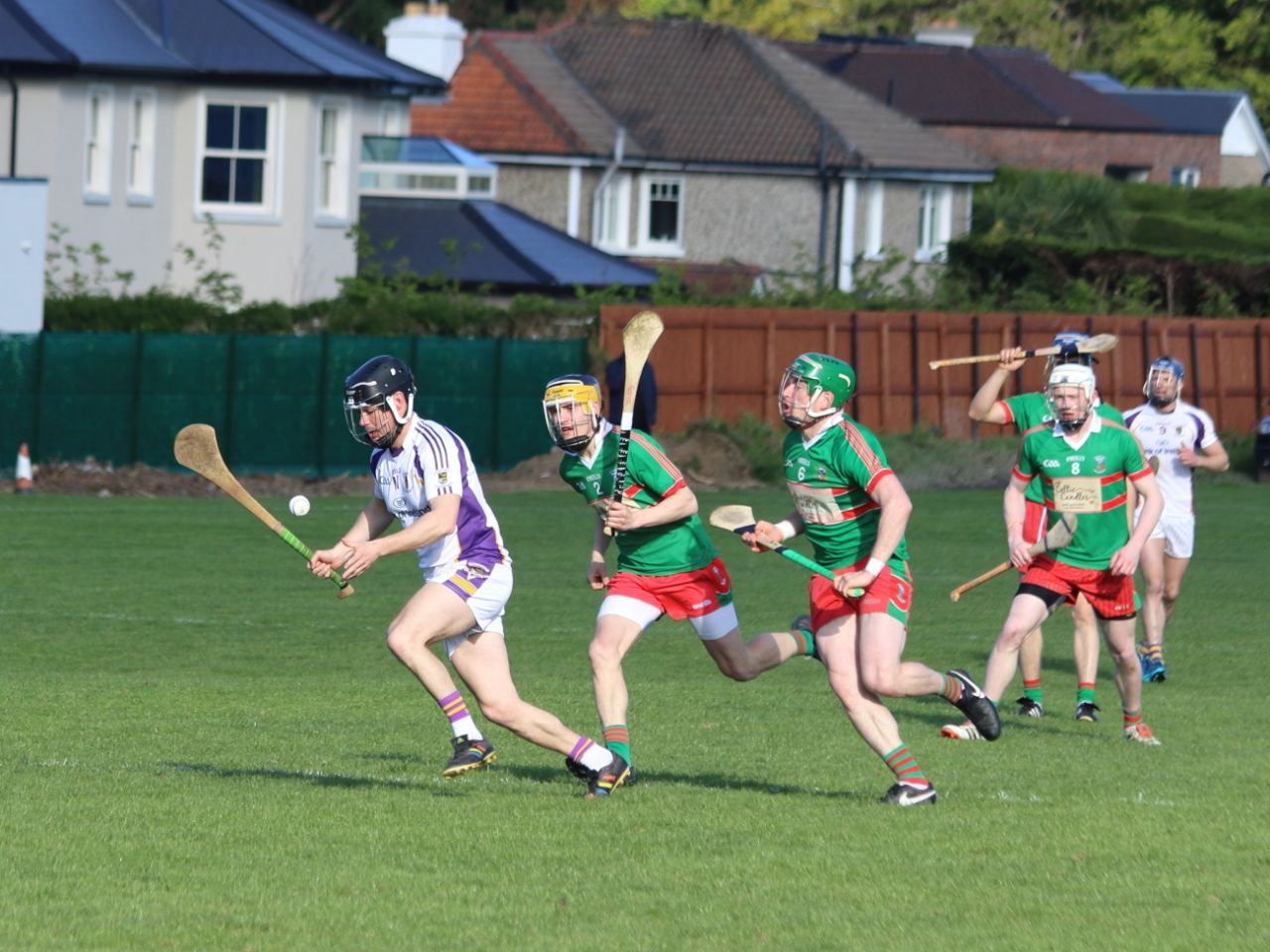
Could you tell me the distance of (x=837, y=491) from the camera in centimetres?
951

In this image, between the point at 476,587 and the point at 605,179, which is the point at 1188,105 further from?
the point at 476,587

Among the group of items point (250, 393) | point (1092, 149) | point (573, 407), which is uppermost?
point (1092, 149)

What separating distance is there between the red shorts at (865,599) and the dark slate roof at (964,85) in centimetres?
5721

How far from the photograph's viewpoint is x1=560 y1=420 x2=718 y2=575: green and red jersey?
9812 mm

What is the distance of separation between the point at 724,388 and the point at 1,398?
11112 millimetres

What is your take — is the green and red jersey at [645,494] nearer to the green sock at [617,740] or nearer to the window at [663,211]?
the green sock at [617,740]

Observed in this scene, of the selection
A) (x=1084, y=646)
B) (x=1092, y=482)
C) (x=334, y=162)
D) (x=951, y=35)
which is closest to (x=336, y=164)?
(x=334, y=162)

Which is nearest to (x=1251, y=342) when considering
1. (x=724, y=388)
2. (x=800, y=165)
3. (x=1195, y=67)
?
(x=724, y=388)

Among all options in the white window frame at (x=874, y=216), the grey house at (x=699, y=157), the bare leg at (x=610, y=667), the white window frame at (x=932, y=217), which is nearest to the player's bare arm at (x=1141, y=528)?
the bare leg at (x=610, y=667)

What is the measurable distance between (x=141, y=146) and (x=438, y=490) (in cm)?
2863

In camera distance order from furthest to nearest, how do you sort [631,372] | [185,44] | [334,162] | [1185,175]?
[1185,175] → [334,162] → [185,44] → [631,372]

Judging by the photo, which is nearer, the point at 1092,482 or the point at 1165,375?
the point at 1092,482

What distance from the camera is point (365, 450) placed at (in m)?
31.6

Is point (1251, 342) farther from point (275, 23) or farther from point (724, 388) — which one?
point (275, 23)
